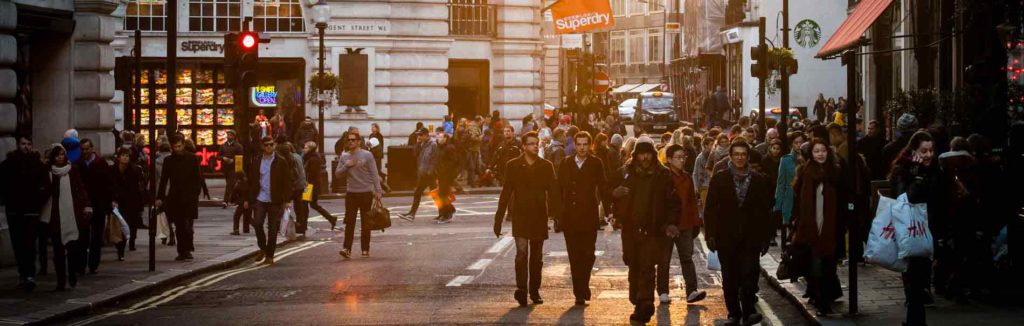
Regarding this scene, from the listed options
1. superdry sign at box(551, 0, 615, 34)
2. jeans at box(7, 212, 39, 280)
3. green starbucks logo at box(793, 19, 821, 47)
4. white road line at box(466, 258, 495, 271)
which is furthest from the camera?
green starbucks logo at box(793, 19, 821, 47)

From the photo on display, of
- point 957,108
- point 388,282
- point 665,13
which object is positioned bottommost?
point 388,282

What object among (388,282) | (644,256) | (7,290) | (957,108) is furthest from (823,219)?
(7,290)

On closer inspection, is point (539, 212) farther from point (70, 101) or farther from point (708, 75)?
point (708, 75)

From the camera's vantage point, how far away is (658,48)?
340 ft

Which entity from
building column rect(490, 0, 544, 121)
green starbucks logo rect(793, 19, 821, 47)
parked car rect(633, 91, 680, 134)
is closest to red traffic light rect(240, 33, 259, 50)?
building column rect(490, 0, 544, 121)

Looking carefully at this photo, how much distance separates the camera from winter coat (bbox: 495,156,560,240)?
1423 cm

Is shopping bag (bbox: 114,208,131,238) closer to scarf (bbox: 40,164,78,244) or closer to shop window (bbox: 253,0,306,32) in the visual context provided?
scarf (bbox: 40,164,78,244)

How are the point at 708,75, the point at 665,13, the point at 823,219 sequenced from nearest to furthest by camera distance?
the point at 823,219, the point at 708,75, the point at 665,13

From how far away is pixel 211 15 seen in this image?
40.0 m

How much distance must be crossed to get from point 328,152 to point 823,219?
2875 centimetres

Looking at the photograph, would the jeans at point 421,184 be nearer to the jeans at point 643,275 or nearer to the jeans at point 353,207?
the jeans at point 353,207

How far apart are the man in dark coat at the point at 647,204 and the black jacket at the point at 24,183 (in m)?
6.27

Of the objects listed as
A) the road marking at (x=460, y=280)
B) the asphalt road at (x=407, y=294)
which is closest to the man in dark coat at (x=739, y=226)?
the asphalt road at (x=407, y=294)

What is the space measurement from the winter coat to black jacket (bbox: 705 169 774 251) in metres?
2.06
